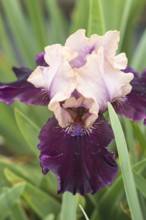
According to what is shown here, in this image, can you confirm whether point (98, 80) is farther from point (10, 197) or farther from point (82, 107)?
point (10, 197)

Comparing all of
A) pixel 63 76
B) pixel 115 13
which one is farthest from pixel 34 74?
pixel 115 13

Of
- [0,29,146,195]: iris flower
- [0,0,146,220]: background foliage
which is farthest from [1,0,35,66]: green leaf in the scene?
[0,29,146,195]: iris flower

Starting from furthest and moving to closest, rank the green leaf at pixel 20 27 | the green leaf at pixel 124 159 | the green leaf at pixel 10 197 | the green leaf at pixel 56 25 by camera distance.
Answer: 1. the green leaf at pixel 56 25
2. the green leaf at pixel 20 27
3. the green leaf at pixel 10 197
4. the green leaf at pixel 124 159

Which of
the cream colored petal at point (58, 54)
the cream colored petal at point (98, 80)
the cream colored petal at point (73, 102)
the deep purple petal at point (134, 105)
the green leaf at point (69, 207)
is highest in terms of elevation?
the cream colored petal at point (58, 54)

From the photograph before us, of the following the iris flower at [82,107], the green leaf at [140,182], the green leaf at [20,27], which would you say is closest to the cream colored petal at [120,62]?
the iris flower at [82,107]

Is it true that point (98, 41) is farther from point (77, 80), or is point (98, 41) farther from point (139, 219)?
point (139, 219)

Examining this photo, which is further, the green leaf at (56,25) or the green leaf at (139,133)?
the green leaf at (56,25)

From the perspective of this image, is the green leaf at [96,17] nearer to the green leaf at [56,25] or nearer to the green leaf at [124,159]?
the green leaf at [124,159]

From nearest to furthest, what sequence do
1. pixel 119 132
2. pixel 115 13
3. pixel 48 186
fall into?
pixel 119 132 < pixel 48 186 < pixel 115 13
